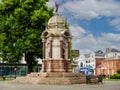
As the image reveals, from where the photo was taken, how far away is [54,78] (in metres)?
42.2

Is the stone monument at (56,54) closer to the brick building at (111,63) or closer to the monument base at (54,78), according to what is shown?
the monument base at (54,78)

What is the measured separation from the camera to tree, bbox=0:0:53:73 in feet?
193

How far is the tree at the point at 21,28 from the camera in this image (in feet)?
193

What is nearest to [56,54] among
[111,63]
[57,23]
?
[57,23]

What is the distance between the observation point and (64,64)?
4594 cm

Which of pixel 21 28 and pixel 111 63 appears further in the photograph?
pixel 111 63

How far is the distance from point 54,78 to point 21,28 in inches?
772

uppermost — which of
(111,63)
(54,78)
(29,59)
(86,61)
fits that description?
(86,61)

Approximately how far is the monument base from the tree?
45.6 ft

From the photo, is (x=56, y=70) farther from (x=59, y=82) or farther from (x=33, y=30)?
(x=33, y=30)

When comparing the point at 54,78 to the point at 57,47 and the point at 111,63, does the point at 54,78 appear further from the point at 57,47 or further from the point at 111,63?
the point at 111,63

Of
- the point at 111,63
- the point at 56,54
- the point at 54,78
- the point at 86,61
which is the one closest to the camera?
the point at 54,78

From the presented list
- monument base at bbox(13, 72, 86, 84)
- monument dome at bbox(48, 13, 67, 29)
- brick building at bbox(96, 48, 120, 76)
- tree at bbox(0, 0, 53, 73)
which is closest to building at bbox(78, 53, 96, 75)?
brick building at bbox(96, 48, 120, 76)

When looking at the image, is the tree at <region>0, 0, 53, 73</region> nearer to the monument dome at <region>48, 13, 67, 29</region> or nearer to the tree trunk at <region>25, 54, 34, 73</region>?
the tree trunk at <region>25, 54, 34, 73</region>
